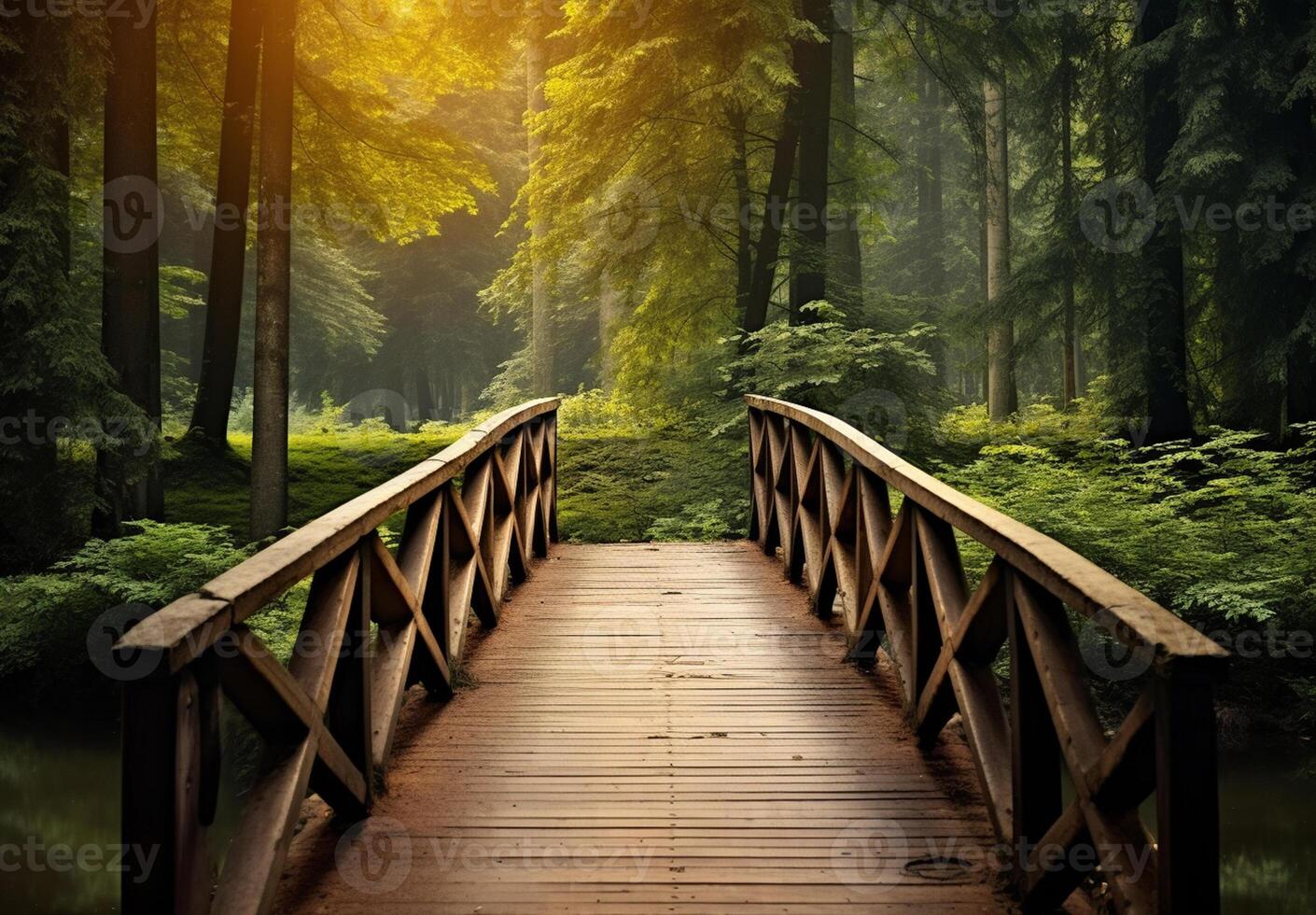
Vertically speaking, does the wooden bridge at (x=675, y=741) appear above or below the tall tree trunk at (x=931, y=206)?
below

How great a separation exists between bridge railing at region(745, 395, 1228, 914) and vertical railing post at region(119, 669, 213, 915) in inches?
77.8

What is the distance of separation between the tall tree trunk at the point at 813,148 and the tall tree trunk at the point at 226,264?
21.5ft

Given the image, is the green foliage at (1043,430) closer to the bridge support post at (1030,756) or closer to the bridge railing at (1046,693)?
the bridge railing at (1046,693)

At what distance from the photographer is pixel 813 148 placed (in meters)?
12.3

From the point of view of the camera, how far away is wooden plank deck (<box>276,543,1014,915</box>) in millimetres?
3012

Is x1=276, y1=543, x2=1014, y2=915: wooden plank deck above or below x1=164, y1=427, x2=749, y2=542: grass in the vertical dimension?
below

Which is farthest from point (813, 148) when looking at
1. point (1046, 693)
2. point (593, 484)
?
point (1046, 693)

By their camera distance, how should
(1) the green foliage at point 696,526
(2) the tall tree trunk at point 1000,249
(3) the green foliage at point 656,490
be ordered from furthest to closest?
(2) the tall tree trunk at point 1000,249, (3) the green foliage at point 656,490, (1) the green foliage at point 696,526

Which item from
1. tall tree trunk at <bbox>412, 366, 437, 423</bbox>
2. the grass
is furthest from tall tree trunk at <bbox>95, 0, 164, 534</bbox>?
tall tree trunk at <bbox>412, 366, 437, 423</bbox>

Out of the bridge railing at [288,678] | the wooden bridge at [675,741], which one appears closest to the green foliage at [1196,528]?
the wooden bridge at [675,741]

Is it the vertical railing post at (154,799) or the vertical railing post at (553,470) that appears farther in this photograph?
the vertical railing post at (553,470)

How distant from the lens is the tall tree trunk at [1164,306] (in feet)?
39.4

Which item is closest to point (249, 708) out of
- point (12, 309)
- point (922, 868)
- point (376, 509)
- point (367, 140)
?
point (376, 509)

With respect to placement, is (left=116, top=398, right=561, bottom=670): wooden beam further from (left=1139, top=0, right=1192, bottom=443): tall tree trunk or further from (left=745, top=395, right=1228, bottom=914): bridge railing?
(left=1139, top=0, right=1192, bottom=443): tall tree trunk
